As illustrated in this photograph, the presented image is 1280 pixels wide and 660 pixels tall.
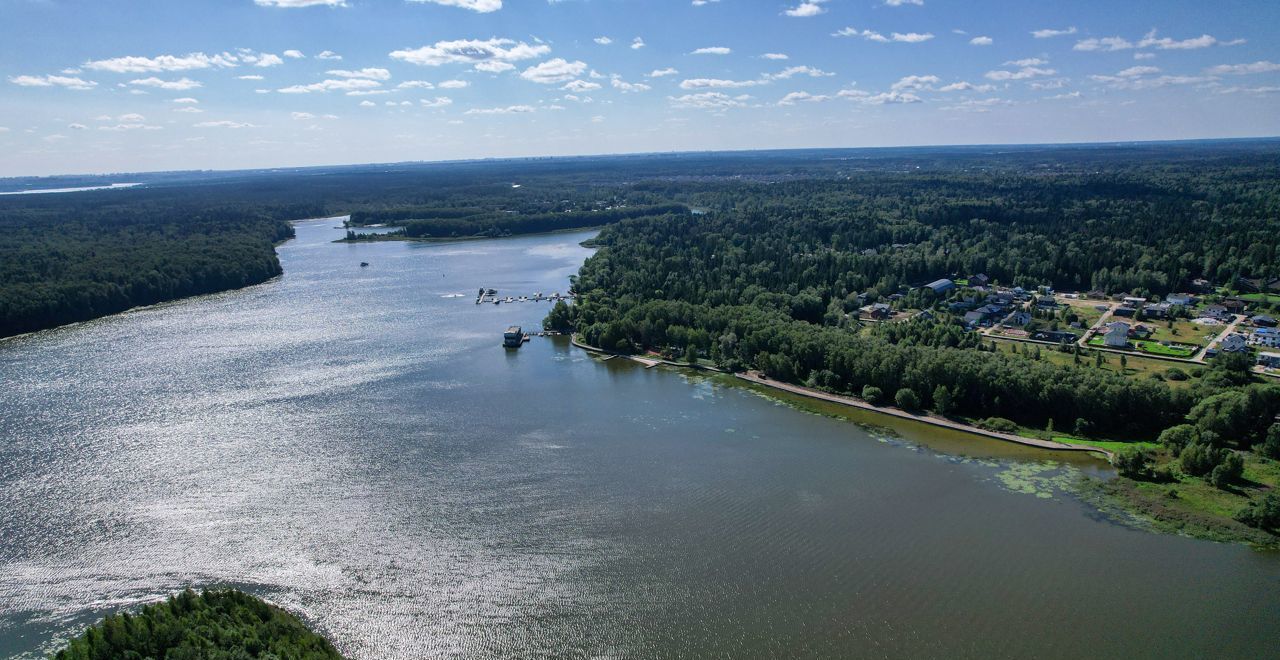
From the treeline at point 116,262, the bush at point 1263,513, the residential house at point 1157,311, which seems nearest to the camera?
the bush at point 1263,513

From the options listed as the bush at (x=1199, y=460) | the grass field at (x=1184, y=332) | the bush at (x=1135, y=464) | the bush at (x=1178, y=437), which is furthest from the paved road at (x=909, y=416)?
the grass field at (x=1184, y=332)

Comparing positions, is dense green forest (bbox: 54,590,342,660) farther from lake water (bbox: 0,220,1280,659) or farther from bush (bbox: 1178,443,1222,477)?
bush (bbox: 1178,443,1222,477)

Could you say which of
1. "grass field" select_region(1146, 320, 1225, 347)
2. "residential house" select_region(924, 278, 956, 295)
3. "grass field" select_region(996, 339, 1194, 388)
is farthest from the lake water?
"residential house" select_region(924, 278, 956, 295)

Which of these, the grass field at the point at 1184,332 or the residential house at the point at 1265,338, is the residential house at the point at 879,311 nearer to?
the grass field at the point at 1184,332

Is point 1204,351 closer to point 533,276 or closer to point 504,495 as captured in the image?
point 504,495

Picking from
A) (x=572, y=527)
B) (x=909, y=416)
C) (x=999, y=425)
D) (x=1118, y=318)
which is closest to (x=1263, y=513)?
(x=999, y=425)

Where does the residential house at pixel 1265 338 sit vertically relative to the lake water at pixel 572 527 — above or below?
above

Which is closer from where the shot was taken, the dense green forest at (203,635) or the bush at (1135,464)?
the dense green forest at (203,635)

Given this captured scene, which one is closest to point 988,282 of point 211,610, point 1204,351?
point 1204,351
